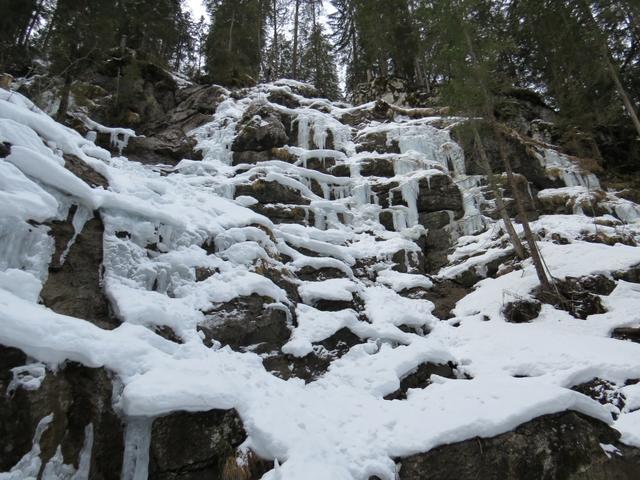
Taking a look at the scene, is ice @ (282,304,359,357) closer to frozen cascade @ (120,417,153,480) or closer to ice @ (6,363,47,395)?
frozen cascade @ (120,417,153,480)

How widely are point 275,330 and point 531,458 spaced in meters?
4.37

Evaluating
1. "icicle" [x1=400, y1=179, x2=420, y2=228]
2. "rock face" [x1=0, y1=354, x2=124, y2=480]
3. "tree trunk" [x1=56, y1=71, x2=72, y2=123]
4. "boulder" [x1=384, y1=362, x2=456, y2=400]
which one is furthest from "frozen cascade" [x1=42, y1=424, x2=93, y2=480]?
"tree trunk" [x1=56, y1=71, x2=72, y2=123]

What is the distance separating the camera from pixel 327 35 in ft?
103

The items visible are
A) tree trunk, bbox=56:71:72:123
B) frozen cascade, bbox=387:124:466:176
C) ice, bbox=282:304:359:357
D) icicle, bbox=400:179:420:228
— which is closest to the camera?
ice, bbox=282:304:359:357

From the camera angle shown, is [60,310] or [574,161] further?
[574,161]

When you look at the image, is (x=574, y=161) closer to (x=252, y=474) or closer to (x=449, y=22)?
(x=449, y=22)

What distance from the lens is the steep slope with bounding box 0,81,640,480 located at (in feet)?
14.5

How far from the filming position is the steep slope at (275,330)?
4.41 meters

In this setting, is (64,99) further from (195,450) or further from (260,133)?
(195,450)

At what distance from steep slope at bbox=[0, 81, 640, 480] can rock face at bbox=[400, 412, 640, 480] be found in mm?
28

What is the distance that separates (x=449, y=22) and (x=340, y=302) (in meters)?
10.3

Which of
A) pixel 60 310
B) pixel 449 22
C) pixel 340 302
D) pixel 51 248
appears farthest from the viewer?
pixel 449 22

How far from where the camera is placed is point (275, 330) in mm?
7285

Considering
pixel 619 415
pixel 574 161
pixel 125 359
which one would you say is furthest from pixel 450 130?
pixel 125 359
